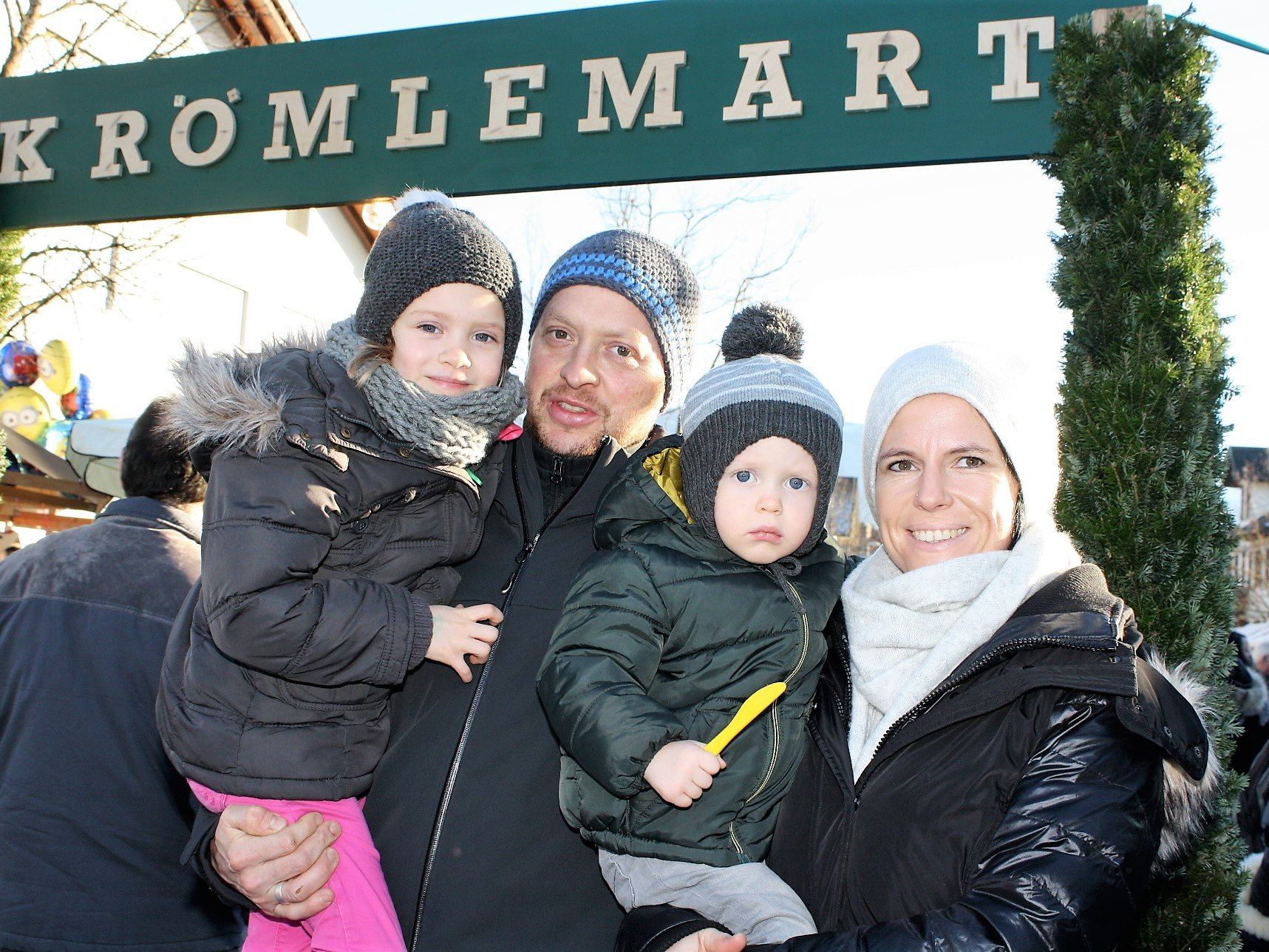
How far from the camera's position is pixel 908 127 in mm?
3705

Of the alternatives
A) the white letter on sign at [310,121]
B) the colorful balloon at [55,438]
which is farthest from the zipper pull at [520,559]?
the colorful balloon at [55,438]

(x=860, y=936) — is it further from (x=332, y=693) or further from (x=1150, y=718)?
(x=332, y=693)

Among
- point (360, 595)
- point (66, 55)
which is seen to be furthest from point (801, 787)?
point (66, 55)

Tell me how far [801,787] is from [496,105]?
313 cm

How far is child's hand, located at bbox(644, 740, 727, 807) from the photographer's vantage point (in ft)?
6.75

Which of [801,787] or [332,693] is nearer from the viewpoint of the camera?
[801,787]

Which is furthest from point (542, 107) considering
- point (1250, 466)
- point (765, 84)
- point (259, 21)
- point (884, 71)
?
point (1250, 466)

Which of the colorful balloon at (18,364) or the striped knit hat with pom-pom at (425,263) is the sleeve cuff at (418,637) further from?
the colorful balloon at (18,364)

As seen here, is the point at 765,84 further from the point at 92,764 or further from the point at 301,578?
the point at 92,764

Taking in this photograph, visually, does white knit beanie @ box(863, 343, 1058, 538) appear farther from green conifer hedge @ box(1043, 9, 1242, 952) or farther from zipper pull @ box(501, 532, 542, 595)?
zipper pull @ box(501, 532, 542, 595)

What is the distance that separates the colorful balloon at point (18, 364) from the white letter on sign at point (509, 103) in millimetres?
9636

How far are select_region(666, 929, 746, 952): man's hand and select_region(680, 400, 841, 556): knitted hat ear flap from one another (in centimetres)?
91

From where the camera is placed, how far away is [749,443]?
251 cm

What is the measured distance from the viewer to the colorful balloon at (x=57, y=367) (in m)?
11.8
